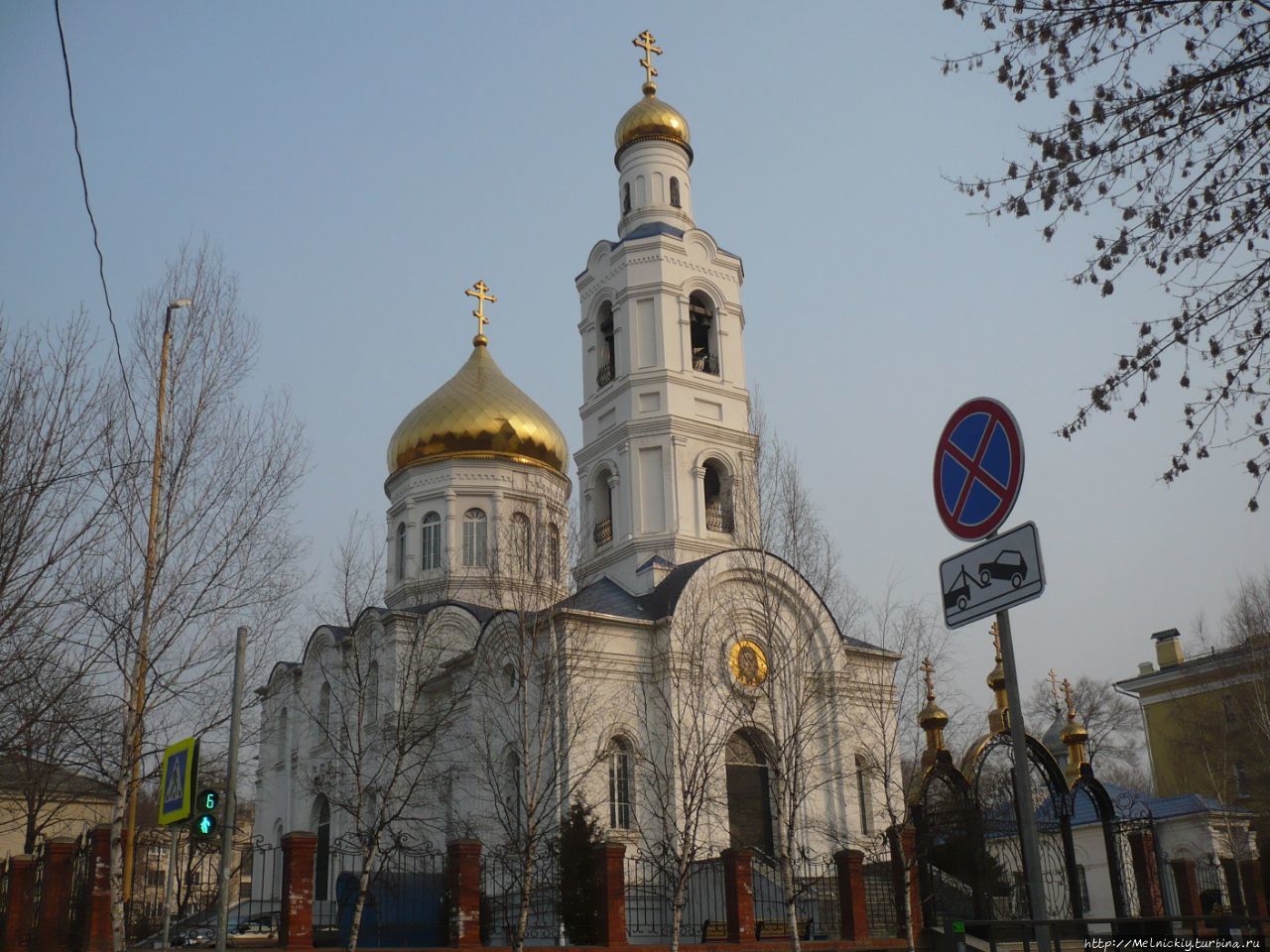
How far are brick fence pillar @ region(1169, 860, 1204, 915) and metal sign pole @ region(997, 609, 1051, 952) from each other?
17.9 metres

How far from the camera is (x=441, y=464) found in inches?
1227

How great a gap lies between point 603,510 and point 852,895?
39.9 ft

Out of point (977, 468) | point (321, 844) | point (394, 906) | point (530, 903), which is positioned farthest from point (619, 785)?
point (977, 468)

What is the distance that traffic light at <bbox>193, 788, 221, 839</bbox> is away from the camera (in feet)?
31.9

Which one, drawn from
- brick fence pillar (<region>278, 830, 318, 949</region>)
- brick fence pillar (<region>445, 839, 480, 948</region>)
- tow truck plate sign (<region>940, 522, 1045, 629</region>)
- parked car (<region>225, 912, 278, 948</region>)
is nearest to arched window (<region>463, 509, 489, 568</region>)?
parked car (<region>225, 912, 278, 948</region>)

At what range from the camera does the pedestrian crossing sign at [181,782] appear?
9594 millimetres

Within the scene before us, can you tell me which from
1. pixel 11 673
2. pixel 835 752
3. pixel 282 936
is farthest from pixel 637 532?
pixel 11 673

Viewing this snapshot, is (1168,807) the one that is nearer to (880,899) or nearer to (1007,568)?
(880,899)

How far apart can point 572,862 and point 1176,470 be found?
12.0 meters

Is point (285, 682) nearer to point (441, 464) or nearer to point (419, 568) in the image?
point (419, 568)

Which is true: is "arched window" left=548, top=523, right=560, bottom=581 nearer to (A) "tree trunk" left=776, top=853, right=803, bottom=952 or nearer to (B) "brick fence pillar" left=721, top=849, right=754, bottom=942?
(B) "brick fence pillar" left=721, top=849, right=754, bottom=942

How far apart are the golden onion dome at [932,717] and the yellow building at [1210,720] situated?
10.9m

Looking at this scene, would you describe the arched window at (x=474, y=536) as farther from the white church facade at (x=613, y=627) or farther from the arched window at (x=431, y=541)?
the arched window at (x=431, y=541)

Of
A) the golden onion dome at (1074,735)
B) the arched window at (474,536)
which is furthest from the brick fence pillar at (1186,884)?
the arched window at (474,536)
